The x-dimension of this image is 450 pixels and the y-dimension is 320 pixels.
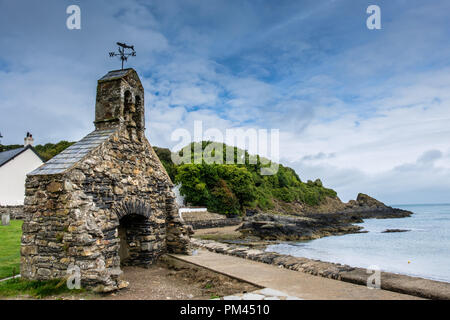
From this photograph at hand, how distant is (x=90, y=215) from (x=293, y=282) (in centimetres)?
432

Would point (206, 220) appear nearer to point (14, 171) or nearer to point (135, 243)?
point (14, 171)

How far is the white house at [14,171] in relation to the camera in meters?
24.9

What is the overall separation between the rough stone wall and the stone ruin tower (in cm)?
2

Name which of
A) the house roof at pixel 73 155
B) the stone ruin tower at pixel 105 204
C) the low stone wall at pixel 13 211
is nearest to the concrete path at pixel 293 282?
the stone ruin tower at pixel 105 204

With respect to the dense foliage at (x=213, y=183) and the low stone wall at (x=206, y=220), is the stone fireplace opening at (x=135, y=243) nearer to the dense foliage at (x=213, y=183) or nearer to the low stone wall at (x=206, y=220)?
the low stone wall at (x=206, y=220)

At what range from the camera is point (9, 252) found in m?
9.80

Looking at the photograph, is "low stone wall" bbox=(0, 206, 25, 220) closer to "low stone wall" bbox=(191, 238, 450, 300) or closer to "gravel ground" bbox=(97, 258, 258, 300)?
"gravel ground" bbox=(97, 258, 258, 300)

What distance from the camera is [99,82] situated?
26.5 feet

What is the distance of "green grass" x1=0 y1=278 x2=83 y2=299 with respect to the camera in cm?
535

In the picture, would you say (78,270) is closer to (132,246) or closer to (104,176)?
(104,176)

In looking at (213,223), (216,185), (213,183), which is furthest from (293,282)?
(213,183)
